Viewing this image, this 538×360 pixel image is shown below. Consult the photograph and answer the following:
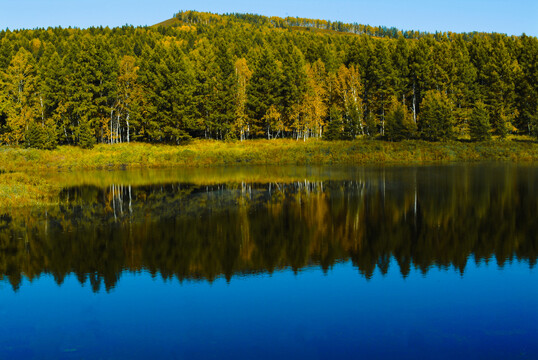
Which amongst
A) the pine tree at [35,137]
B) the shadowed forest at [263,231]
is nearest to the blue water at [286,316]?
the shadowed forest at [263,231]

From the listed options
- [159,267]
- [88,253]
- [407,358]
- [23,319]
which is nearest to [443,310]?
[407,358]

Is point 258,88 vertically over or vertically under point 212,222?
over

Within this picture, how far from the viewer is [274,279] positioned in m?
14.9

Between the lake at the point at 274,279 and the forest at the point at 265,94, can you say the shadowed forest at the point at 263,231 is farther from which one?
the forest at the point at 265,94

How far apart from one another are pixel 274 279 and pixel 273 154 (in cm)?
4980

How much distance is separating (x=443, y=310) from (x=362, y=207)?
48.7 ft

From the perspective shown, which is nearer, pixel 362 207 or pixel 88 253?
pixel 88 253

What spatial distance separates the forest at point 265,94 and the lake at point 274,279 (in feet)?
138

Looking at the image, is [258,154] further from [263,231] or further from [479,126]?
[263,231]

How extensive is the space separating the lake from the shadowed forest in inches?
3.6

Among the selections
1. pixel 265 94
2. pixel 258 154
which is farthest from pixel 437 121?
pixel 258 154

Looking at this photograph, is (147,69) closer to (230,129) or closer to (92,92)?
(92,92)

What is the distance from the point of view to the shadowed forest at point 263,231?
54.4 ft

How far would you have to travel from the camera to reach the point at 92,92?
230 ft
